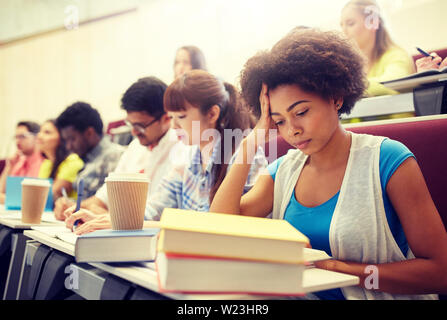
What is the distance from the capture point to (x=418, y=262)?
0.72 metres

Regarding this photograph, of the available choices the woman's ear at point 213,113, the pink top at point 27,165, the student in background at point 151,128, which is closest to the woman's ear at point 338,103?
the woman's ear at point 213,113

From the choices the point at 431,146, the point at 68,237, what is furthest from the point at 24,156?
the point at 431,146

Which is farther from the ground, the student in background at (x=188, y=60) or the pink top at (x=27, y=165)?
the student in background at (x=188, y=60)

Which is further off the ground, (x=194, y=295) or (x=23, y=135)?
(x=23, y=135)

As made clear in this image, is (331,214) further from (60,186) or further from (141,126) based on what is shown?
(60,186)

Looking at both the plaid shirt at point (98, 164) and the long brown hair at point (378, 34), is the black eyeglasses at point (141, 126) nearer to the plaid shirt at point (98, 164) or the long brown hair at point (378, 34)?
the plaid shirt at point (98, 164)

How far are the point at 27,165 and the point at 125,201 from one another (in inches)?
104

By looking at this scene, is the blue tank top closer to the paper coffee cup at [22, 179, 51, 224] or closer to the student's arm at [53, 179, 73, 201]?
the paper coffee cup at [22, 179, 51, 224]

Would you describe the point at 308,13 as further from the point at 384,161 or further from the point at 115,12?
the point at 384,161

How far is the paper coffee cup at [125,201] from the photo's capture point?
2.61 ft

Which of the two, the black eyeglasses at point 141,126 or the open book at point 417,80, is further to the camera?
the black eyeglasses at point 141,126

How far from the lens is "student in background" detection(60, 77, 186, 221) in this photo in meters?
1.76

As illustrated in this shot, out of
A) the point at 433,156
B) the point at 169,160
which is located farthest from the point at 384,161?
the point at 169,160

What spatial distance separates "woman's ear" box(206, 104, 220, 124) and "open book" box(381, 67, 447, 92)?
22.4 inches
